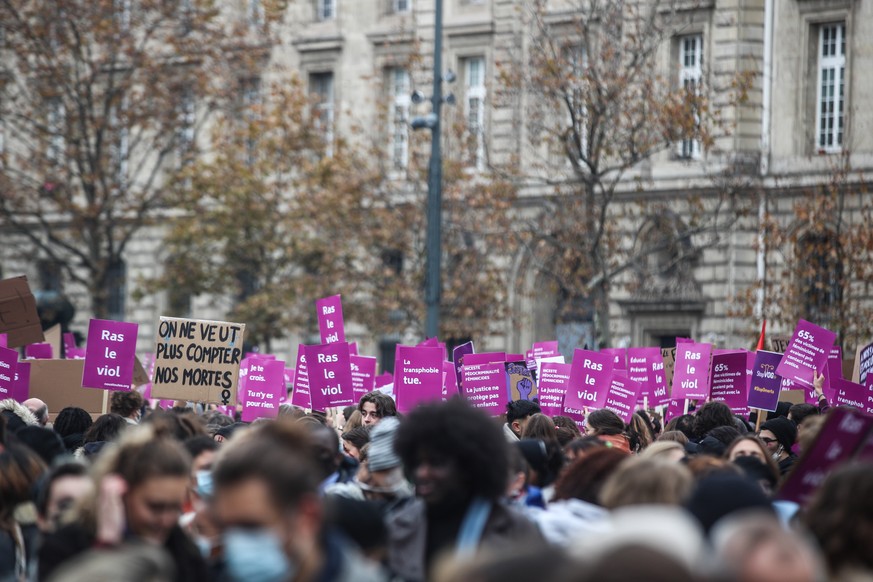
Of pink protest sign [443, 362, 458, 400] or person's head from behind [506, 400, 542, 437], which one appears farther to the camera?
pink protest sign [443, 362, 458, 400]

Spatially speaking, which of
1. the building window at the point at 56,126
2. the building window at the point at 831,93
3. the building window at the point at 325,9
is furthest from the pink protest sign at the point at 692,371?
the building window at the point at 325,9

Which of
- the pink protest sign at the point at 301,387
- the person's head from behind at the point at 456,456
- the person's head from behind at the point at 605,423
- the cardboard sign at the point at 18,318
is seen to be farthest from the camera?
the pink protest sign at the point at 301,387

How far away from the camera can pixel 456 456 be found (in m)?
6.04

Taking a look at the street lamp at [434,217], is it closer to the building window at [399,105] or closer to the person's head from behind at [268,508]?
the building window at [399,105]

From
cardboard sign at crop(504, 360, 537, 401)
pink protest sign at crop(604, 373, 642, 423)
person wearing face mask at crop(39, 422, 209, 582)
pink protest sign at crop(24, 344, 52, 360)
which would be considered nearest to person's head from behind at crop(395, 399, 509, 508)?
person wearing face mask at crop(39, 422, 209, 582)

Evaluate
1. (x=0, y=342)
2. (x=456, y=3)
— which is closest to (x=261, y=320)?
(x=456, y=3)

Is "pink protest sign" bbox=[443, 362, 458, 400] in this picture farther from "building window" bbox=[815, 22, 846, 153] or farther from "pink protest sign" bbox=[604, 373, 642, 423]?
"building window" bbox=[815, 22, 846, 153]

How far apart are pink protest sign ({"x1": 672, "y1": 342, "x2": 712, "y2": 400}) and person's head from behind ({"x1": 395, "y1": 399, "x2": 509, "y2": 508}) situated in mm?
10071

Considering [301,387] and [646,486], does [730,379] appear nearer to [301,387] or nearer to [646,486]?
[301,387]

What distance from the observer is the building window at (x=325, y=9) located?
135ft

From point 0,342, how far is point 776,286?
18.7m

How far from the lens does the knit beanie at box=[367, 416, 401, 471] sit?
23.5 feet

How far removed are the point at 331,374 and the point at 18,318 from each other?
3166 mm

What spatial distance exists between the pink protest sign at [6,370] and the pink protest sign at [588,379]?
4.98 m
